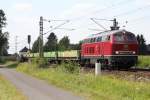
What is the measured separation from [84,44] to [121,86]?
2791 centimetres

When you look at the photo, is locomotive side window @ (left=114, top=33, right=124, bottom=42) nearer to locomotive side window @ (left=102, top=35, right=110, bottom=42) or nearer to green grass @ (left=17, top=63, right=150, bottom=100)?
locomotive side window @ (left=102, top=35, right=110, bottom=42)

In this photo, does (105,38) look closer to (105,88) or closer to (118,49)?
(118,49)

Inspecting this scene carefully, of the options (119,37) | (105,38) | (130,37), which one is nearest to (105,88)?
(119,37)

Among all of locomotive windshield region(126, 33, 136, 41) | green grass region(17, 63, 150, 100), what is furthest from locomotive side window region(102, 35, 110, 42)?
green grass region(17, 63, 150, 100)

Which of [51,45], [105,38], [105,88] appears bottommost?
[105,88]

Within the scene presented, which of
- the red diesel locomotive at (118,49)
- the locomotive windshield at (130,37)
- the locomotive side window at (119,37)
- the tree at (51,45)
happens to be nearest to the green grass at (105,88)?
the red diesel locomotive at (118,49)

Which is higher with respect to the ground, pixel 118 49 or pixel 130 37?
pixel 130 37

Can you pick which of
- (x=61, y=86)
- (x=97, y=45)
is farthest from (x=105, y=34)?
(x=61, y=86)

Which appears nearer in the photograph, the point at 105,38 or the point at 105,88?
the point at 105,88

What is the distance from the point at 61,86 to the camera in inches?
942

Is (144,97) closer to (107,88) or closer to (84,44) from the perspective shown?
(107,88)

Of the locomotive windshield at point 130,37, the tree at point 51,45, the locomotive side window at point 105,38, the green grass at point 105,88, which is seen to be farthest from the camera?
the tree at point 51,45

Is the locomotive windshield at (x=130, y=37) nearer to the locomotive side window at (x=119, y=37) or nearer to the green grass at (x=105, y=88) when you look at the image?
the locomotive side window at (x=119, y=37)

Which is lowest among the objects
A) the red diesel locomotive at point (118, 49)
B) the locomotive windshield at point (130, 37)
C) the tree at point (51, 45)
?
the red diesel locomotive at point (118, 49)
